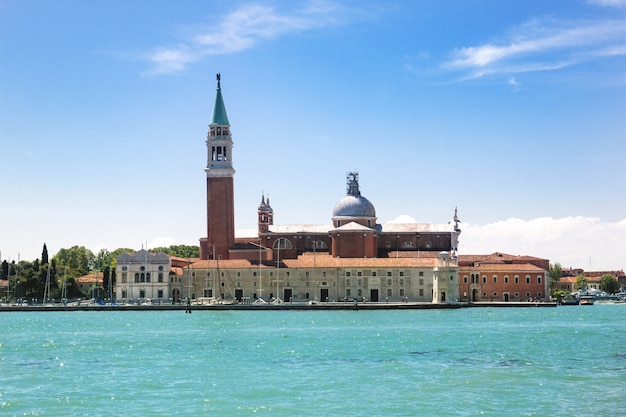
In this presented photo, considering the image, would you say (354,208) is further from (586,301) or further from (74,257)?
(74,257)

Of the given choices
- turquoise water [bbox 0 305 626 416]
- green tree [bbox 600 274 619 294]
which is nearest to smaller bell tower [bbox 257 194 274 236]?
turquoise water [bbox 0 305 626 416]

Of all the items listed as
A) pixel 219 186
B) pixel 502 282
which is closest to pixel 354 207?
pixel 219 186

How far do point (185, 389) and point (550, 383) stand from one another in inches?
388

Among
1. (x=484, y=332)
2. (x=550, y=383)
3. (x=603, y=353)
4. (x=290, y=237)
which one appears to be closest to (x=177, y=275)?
(x=290, y=237)

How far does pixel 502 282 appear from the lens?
83312mm

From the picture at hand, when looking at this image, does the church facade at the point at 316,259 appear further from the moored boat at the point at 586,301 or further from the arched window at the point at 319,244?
the moored boat at the point at 586,301

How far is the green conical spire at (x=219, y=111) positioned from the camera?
82.0 m

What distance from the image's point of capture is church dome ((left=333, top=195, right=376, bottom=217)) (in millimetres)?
86375

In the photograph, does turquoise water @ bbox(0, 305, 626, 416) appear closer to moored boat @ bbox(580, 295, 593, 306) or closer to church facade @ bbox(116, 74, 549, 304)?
church facade @ bbox(116, 74, 549, 304)

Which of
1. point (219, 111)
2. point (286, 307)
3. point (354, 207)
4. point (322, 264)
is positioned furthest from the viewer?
point (354, 207)

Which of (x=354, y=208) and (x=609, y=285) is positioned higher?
(x=354, y=208)

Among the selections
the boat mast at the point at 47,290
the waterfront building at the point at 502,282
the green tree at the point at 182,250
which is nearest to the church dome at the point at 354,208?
the waterfront building at the point at 502,282

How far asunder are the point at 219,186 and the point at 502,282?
85.1 feet

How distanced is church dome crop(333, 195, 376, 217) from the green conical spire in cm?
1293
